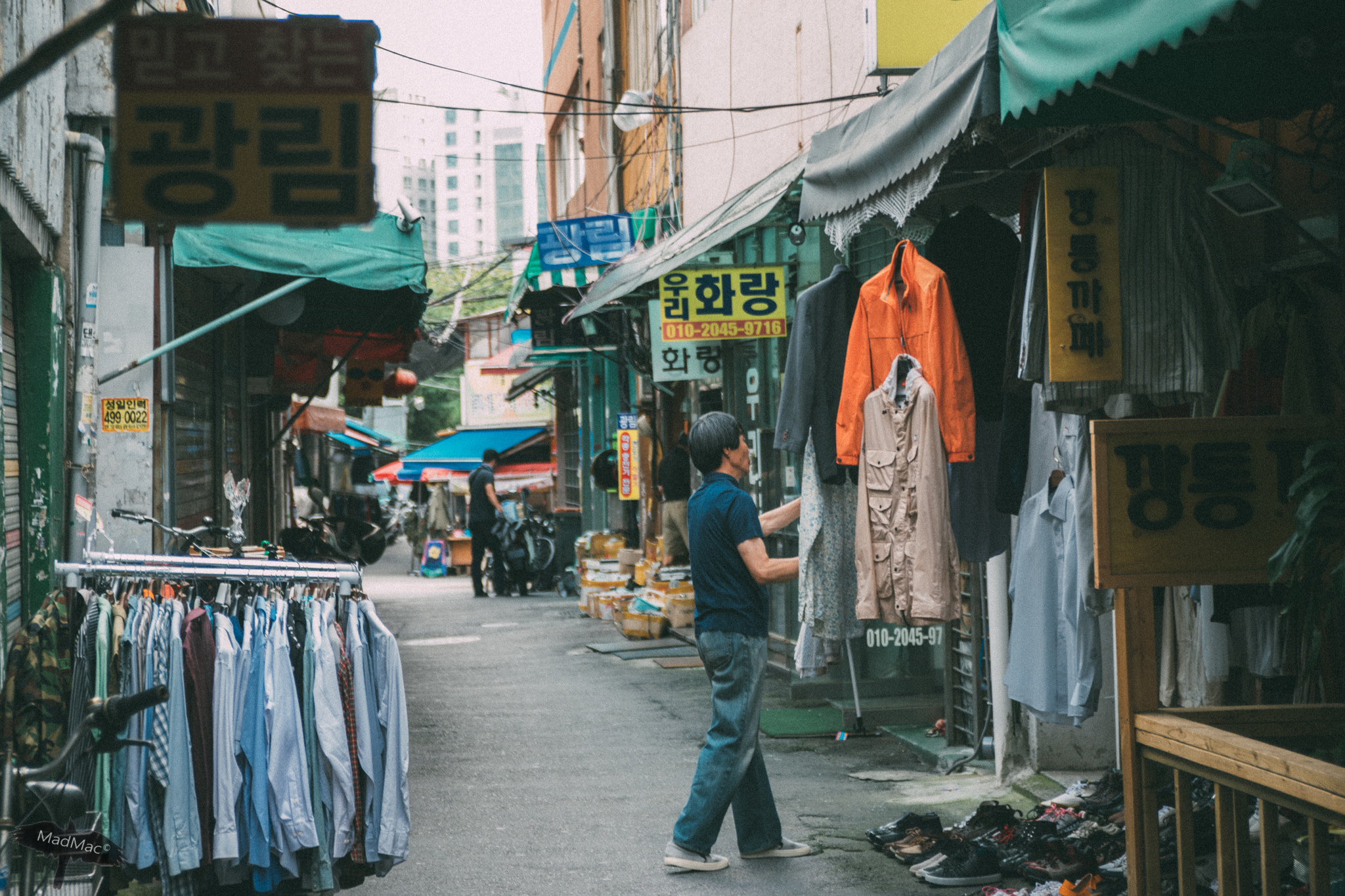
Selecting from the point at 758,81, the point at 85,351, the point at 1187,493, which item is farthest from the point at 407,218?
the point at 1187,493

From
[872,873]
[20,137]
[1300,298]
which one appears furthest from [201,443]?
[1300,298]

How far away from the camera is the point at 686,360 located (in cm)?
1322

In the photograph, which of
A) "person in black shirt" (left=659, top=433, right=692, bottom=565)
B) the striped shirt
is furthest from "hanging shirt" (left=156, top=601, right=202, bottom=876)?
"person in black shirt" (left=659, top=433, right=692, bottom=565)

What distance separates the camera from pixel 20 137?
5.55m

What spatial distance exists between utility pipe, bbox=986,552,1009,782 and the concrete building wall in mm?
4365

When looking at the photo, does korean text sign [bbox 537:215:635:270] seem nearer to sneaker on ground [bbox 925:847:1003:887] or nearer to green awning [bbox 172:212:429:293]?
green awning [bbox 172:212:429:293]

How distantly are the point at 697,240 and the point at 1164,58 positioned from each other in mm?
6386

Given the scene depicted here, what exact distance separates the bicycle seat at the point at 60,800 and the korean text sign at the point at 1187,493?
2.98 metres

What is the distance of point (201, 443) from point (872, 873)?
725cm

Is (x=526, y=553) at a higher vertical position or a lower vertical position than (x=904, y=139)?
lower

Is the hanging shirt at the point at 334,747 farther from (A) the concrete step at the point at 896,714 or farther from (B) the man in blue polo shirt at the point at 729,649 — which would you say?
(A) the concrete step at the point at 896,714

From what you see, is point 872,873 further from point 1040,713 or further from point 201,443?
point 201,443

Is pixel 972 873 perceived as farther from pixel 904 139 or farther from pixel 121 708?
pixel 121 708

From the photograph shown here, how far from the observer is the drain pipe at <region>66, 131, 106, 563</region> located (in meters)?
6.72
